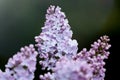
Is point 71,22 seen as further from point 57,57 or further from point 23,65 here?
point 23,65

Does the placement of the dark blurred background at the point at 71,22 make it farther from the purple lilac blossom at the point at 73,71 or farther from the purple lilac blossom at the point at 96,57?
the purple lilac blossom at the point at 73,71

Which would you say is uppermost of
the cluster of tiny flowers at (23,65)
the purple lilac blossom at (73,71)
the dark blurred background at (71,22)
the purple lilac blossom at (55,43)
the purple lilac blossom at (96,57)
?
the dark blurred background at (71,22)

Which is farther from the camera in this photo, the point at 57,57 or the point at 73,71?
the point at 57,57

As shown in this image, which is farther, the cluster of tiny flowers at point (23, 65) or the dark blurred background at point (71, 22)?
the dark blurred background at point (71, 22)

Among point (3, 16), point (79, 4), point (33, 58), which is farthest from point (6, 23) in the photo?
point (33, 58)

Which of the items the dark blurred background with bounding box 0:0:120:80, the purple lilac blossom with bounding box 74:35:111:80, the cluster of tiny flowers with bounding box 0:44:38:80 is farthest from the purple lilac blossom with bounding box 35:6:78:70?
the dark blurred background with bounding box 0:0:120:80

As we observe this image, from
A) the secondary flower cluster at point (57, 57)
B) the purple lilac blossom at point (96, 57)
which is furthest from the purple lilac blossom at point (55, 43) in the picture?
the purple lilac blossom at point (96, 57)

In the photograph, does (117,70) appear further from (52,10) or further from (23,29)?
(52,10)

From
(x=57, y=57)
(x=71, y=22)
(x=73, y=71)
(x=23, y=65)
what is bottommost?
(x=73, y=71)

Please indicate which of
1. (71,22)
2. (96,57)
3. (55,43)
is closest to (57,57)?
(55,43)
